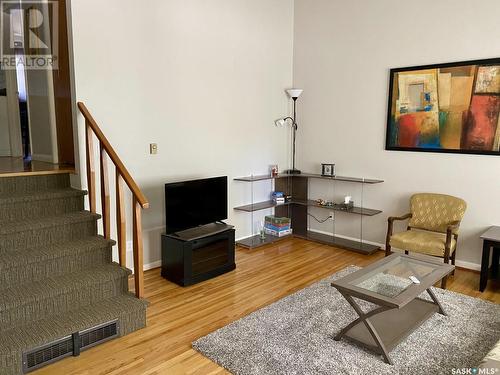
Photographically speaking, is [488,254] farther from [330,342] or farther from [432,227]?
[330,342]

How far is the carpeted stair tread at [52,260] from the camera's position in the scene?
2781mm

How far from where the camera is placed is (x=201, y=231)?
13.8 ft

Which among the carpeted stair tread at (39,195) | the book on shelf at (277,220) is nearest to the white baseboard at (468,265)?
the book on shelf at (277,220)

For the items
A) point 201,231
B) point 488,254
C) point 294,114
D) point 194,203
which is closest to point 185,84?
point 194,203

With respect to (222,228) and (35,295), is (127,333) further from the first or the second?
(222,228)

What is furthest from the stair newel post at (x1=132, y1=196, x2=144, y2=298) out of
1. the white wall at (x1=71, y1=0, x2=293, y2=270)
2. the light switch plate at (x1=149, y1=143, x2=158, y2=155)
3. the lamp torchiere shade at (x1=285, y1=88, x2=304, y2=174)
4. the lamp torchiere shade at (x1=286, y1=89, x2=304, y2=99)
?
the lamp torchiere shade at (x1=286, y1=89, x2=304, y2=99)

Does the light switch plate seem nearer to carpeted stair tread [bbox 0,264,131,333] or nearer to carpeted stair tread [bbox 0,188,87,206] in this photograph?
carpeted stair tread [bbox 0,188,87,206]

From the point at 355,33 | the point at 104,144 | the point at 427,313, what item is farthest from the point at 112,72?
the point at 427,313

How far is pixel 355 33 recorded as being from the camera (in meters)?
4.95

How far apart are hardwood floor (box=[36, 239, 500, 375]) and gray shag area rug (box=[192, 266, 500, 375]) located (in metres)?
0.16

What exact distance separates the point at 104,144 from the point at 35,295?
1244mm

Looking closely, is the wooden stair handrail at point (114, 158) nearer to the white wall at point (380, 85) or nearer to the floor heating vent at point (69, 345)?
the floor heating vent at point (69, 345)

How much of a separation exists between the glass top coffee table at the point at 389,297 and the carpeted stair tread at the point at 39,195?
2.40 metres

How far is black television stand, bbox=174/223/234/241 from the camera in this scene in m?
3.97
